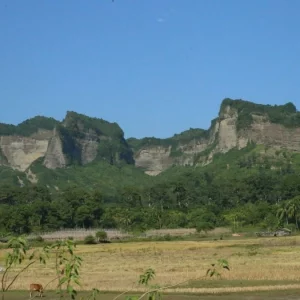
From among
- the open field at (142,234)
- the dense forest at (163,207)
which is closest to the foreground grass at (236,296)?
the dense forest at (163,207)

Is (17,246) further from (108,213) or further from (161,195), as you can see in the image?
(161,195)

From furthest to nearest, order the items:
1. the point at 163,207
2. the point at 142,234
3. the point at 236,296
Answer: the point at 163,207, the point at 142,234, the point at 236,296

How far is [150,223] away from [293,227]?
2767 cm

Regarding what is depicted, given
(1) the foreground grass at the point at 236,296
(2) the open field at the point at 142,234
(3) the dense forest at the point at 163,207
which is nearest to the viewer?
(1) the foreground grass at the point at 236,296

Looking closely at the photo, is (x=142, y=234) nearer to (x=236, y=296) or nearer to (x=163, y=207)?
(x=163, y=207)

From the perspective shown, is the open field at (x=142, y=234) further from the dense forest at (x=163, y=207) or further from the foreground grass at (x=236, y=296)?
the foreground grass at (x=236, y=296)

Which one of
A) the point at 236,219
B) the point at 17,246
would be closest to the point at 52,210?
the point at 236,219

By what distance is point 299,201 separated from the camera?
104312 mm

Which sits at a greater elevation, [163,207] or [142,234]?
[163,207]

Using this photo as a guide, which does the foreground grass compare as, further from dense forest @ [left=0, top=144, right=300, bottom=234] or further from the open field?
the open field

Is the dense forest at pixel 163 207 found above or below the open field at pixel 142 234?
above

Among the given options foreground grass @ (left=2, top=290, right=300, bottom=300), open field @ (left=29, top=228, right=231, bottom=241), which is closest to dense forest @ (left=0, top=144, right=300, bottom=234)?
→ open field @ (left=29, top=228, right=231, bottom=241)

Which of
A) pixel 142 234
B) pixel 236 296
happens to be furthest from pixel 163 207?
pixel 236 296

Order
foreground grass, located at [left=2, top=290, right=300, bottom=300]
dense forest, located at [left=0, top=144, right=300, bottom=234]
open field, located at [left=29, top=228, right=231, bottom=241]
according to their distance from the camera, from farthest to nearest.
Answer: dense forest, located at [left=0, top=144, right=300, bottom=234]
open field, located at [left=29, top=228, right=231, bottom=241]
foreground grass, located at [left=2, top=290, right=300, bottom=300]
